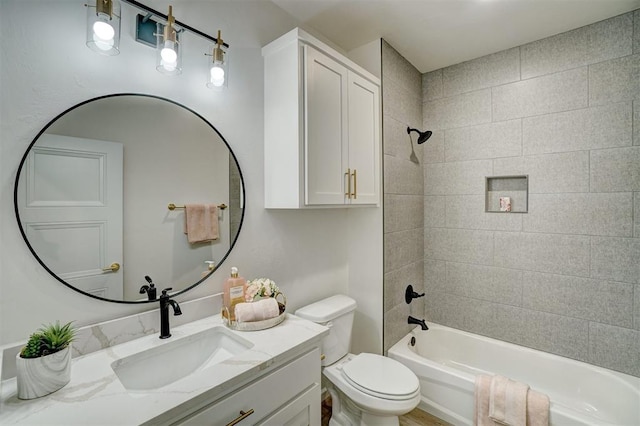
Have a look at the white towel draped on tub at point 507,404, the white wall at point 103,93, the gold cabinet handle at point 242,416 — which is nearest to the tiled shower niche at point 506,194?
the white towel draped on tub at point 507,404

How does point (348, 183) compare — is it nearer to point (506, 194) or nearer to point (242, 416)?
point (242, 416)

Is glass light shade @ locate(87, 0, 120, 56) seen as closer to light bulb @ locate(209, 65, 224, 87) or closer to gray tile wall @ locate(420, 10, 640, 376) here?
light bulb @ locate(209, 65, 224, 87)

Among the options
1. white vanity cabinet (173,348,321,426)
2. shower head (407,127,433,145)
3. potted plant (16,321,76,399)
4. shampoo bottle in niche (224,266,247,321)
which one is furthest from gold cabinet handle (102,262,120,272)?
shower head (407,127,433,145)

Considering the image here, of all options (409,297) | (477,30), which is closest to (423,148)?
(477,30)

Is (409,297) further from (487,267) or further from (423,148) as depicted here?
(423,148)

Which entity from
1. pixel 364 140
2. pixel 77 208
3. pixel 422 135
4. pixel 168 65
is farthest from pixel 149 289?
pixel 422 135

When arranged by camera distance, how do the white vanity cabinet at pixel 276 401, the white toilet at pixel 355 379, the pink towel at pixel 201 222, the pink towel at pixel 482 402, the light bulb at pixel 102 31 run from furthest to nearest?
1. the pink towel at pixel 482 402
2. the white toilet at pixel 355 379
3. the pink towel at pixel 201 222
4. the light bulb at pixel 102 31
5. the white vanity cabinet at pixel 276 401

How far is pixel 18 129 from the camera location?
1006mm

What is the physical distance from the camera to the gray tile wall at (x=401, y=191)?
2238mm

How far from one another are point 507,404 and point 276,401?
1.45 m

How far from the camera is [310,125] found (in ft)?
5.26

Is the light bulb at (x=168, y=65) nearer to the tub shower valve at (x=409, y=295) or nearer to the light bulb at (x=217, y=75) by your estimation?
the light bulb at (x=217, y=75)

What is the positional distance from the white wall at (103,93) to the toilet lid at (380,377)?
530 mm

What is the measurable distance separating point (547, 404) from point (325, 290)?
145 cm
